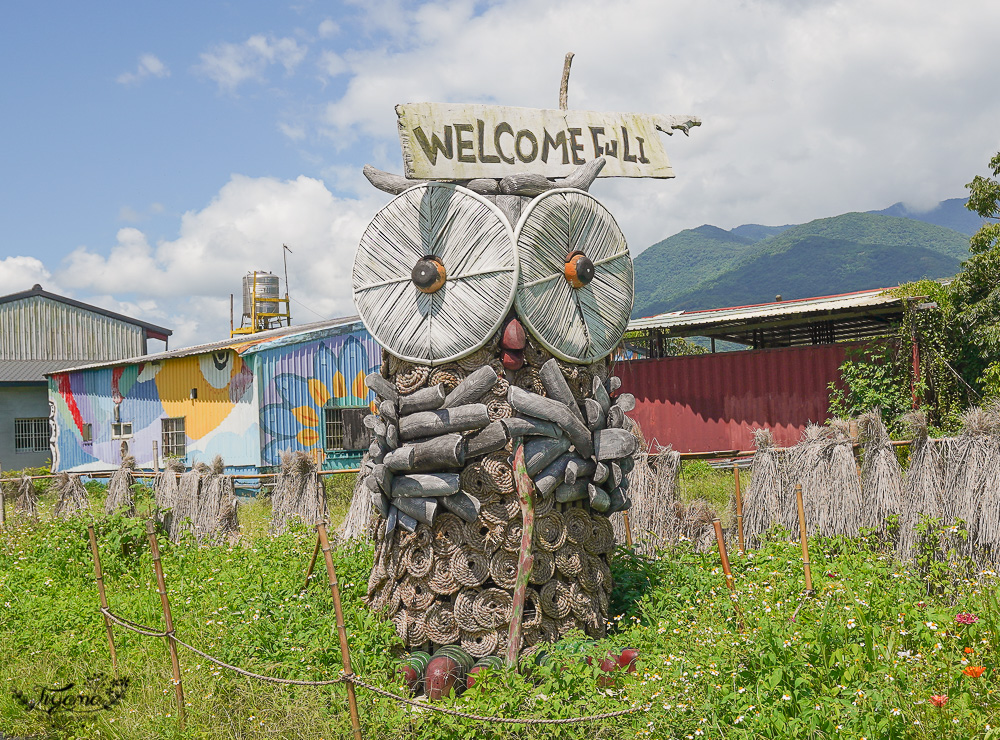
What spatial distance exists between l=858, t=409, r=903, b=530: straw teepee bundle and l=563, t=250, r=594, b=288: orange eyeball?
4191 mm

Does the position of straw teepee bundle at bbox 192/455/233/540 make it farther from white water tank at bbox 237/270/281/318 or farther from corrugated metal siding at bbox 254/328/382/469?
white water tank at bbox 237/270/281/318

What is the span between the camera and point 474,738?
4.21 meters

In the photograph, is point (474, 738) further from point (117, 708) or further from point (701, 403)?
point (701, 403)

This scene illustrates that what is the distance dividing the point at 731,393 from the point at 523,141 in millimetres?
10121

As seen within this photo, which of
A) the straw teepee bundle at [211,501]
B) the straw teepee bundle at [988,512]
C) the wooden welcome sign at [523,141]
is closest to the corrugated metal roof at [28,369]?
the straw teepee bundle at [211,501]

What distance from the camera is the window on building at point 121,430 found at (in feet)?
62.8

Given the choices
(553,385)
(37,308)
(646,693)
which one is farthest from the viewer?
(37,308)

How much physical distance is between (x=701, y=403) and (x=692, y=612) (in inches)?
390

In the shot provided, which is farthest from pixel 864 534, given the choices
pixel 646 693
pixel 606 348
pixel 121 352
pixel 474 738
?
pixel 121 352

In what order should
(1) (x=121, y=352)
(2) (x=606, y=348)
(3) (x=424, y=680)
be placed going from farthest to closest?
1. (1) (x=121, y=352)
2. (2) (x=606, y=348)
3. (3) (x=424, y=680)

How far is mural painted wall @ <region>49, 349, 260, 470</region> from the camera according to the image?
53.3 feet

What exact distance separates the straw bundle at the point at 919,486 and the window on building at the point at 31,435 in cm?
2437

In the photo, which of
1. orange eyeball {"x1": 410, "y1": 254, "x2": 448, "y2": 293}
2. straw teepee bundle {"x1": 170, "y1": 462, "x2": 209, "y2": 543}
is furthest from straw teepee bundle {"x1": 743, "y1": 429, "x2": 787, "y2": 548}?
straw teepee bundle {"x1": 170, "y1": 462, "x2": 209, "y2": 543}

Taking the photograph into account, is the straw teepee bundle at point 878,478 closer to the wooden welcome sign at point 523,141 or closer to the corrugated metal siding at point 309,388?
the wooden welcome sign at point 523,141
